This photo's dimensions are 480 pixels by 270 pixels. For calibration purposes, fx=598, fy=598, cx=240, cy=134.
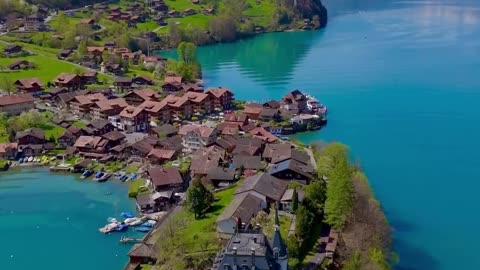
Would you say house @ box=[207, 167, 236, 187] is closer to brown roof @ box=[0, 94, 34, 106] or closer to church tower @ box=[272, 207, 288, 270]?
church tower @ box=[272, 207, 288, 270]

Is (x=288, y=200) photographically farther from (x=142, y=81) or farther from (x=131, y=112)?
(x=142, y=81)

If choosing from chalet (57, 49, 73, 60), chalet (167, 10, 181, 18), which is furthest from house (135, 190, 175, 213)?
chalet (167, 10, 181, 18)

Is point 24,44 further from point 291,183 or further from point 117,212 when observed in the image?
point 291,183

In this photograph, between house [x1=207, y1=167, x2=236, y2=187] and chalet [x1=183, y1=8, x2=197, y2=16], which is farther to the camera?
chalet [x1=183, y1=8, x2=197, y2=16]

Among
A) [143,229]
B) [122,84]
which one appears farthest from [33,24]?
[143,229]

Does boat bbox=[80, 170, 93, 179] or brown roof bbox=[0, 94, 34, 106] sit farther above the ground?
brown roof bbox=[0, 94, 34, 106]

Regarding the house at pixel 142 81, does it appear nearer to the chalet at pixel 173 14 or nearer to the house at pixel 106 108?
the house at pixel 106 108
